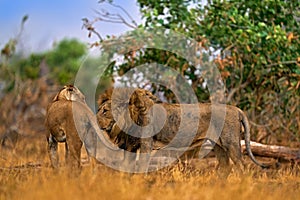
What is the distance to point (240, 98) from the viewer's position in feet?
39.8

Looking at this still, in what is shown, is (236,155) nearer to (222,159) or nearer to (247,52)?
(222,159)

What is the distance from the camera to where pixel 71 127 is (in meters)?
7.45

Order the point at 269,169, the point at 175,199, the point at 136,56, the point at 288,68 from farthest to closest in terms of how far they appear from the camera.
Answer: the point at 136,56
the point at 288,68
the point at 269,169
the point at 175,199

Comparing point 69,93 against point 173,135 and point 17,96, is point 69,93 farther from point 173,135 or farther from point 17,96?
point 17,96

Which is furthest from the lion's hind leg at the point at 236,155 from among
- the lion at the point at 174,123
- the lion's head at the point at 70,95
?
the lion's head at the point at 70,95

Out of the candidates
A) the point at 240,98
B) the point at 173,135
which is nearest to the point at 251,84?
the point at 240,98

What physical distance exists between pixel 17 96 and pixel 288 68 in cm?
825

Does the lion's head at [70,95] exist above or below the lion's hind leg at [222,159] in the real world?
above

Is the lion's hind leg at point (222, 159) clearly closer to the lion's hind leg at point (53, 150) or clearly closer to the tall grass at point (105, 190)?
the tall grass at point (105, 190)

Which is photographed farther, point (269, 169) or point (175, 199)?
point (269, 169)

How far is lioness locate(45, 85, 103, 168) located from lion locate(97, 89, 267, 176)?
21 cm

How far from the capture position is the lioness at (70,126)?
294 inches

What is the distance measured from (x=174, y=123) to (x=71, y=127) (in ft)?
4.58

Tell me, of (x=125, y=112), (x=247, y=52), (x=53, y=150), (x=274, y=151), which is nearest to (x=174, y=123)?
(x=125, y=112)
